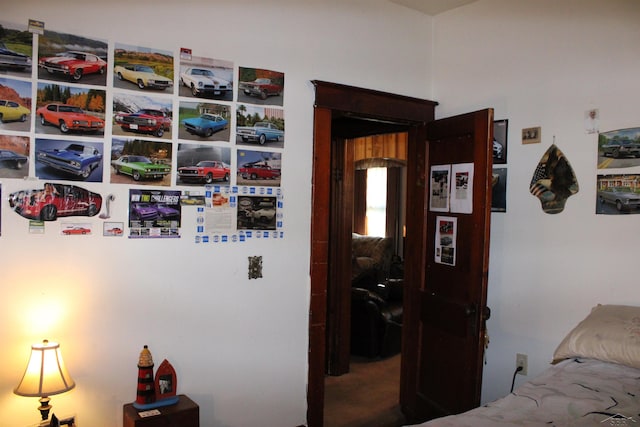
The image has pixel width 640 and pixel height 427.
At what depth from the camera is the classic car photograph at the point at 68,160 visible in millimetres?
2275

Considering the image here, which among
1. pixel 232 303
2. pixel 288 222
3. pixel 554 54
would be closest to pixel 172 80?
pixel 288 222

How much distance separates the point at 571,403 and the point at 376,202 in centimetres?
532

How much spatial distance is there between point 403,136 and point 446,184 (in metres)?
3.38

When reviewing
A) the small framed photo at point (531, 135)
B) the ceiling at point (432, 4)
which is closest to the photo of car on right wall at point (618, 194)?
the small framed photo at point (531, 135)

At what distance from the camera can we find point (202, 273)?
2.69 m

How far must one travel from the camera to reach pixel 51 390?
6.96ft

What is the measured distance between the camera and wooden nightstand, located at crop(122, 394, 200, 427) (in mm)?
2260

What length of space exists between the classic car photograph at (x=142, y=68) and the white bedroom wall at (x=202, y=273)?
52 millimetres

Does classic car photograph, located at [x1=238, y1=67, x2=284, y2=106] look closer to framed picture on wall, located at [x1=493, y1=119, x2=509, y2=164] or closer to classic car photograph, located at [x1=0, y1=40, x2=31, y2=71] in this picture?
classic car photograph, located at [x1=0, y1=40, x2=31, y2=71]

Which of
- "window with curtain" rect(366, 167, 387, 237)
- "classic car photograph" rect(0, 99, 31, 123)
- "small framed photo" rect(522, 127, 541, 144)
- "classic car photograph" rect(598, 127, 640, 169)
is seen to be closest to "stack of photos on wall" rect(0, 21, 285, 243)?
"classic car photograph" rect(0, 99, 31, 123)

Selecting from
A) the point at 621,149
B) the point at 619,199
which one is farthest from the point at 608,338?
the point at 621,149

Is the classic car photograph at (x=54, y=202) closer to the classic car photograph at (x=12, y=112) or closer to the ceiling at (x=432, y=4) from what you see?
the classic car photograph at (x=12, y=112)

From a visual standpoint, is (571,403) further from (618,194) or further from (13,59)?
(13,59)

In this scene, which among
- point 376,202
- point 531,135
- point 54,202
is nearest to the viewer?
point 54,202
